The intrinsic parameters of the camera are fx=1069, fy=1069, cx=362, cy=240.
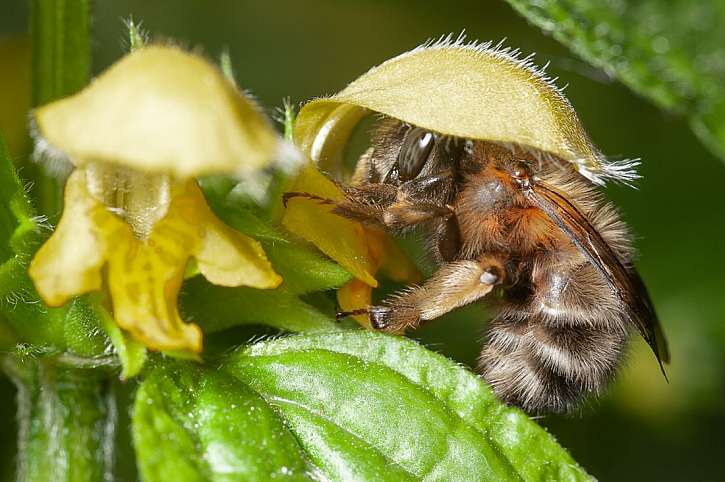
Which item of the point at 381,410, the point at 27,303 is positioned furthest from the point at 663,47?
the point at 27,303

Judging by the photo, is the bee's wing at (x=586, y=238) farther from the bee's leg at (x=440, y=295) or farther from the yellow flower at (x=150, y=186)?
the yellow flower at (x=150, y=186)

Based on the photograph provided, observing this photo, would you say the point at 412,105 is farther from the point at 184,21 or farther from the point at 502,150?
the point at 184,21

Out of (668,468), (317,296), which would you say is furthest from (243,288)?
(668,468)

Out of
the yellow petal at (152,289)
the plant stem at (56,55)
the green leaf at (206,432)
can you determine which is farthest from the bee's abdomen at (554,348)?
the plant stem at (56,55)

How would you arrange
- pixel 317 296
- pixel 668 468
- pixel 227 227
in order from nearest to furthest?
pixel 227 227 → pixel 317 296 → pixel 668 468

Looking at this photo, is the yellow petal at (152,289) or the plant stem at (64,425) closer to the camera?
the yellow petal at (152,289)
